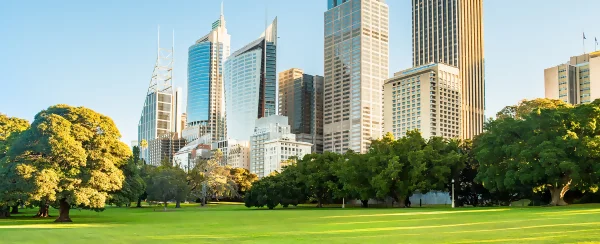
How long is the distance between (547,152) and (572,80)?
12117cm

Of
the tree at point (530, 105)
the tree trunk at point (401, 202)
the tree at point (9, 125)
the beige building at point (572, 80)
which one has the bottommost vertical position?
the tree trunk at point (401, 202)

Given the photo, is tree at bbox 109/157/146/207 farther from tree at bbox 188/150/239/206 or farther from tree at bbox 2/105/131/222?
tree at bbox 188/150/239/206

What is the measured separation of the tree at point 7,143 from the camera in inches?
1574

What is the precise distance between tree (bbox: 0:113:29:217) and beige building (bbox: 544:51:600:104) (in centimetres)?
13899

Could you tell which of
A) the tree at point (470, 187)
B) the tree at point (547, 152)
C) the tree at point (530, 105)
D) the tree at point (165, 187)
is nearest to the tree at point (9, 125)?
the tree at point (165, 187)

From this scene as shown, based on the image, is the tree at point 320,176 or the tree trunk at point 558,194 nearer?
the tree trunk at point 558,194

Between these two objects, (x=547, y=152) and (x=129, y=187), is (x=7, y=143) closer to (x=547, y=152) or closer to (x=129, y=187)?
(x=129, y=187)

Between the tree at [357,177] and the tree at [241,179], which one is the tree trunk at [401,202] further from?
the tree at [241,179]

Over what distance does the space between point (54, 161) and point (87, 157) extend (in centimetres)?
222

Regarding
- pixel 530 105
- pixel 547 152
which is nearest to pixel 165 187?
pixel 530 105

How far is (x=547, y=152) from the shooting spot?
50281mm

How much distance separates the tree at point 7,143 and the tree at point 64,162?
743mm

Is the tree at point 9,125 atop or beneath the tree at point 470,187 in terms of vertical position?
atop

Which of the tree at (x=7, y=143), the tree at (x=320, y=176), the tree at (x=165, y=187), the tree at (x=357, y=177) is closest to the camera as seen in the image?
the tree at (x=7, y=143)
